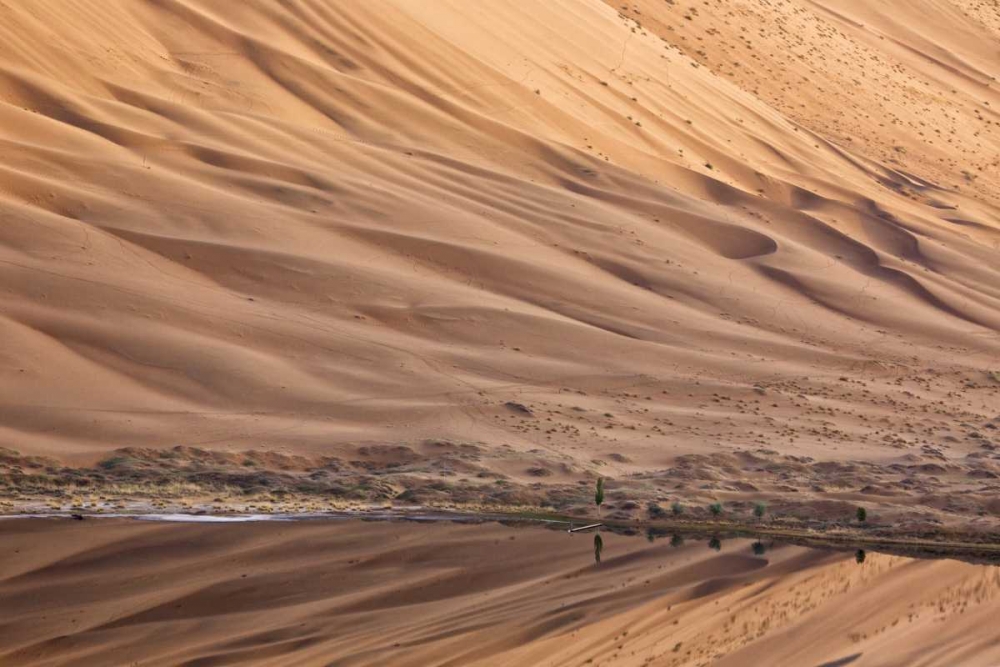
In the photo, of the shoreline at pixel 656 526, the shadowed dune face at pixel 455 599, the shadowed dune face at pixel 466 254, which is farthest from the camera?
the shadowed dune face at pixel 466 254

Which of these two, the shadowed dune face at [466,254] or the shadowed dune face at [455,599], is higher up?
the shadowed dune face at [466,254]

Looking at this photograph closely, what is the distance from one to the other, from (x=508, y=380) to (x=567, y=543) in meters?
5.38

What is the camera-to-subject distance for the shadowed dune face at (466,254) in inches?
635

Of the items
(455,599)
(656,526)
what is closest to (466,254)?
(656,526)

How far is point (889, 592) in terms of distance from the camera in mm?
10656

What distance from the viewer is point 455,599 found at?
10.1 meters

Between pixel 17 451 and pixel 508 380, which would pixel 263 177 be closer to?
pixel 508 380

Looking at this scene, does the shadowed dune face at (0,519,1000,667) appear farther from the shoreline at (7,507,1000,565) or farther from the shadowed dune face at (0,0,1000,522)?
the shadowed dune face at (0,0,1000,522)

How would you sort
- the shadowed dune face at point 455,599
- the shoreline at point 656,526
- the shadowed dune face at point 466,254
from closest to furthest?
the shadowed dune face at point 455,599 → the shoreline at point 656,526 → the shadowed dune face at point 466,254

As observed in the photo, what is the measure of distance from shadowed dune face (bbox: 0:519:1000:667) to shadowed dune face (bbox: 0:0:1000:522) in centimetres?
249

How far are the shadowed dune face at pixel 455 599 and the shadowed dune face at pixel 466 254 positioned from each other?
8.17 feet

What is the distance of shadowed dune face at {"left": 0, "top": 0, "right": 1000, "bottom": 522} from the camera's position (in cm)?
1612

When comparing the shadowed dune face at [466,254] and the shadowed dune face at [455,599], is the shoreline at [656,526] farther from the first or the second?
the shadowed dune face at [466,254]

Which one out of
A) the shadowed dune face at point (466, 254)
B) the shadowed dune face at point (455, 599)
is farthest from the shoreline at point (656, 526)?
the shadowed dune face at point (466, 254)
